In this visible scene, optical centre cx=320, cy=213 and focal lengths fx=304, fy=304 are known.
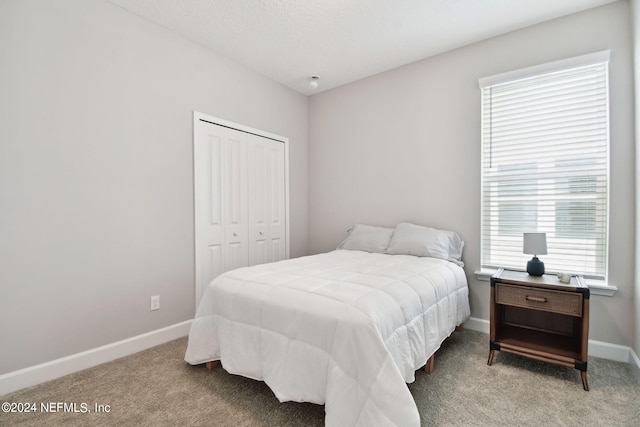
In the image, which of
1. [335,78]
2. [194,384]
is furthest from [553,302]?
[335,78]

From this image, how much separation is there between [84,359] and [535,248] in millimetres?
3364

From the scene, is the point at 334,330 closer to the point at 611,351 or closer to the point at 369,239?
the point at 369,239

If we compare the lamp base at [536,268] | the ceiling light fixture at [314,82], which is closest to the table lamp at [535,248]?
the lamp base at [536,268]

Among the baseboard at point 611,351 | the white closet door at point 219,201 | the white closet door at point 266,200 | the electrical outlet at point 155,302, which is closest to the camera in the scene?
the baseboard at point 611,351

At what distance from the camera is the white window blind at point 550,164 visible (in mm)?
2352

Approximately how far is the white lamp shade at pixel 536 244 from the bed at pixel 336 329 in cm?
56

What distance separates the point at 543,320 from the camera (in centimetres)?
247

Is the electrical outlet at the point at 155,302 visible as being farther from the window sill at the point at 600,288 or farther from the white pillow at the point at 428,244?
the window sill at the point at 600,288

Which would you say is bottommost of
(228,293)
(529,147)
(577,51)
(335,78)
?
(228,293)

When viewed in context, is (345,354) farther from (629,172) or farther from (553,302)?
(629,172)

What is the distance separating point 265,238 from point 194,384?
1.85 m

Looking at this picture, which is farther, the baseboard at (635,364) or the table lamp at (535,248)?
the table lamp at (535,248)

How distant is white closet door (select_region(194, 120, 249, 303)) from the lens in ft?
9.61

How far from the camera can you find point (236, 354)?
73.3 inches
